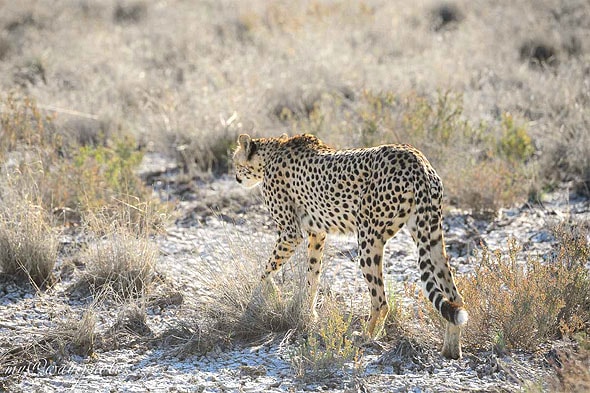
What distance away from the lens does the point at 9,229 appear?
674 centimetres

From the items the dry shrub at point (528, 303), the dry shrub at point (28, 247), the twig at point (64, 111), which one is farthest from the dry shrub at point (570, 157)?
the twig at point (64, 111)

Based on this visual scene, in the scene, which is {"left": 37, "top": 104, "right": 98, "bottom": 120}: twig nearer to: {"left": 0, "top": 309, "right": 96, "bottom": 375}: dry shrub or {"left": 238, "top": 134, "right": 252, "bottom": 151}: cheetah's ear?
{"left": 238, "top": 134, "right": 252, "bottom": 151}: cheetah's ear

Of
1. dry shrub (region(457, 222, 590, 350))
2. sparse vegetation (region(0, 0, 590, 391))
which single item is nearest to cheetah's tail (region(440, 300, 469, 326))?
sparse vegetation (region(0, 0, 590, 391))

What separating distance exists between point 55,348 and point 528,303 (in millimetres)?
3152

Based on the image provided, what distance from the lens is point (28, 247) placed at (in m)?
6.53

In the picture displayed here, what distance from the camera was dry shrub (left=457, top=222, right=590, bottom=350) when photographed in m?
5.16

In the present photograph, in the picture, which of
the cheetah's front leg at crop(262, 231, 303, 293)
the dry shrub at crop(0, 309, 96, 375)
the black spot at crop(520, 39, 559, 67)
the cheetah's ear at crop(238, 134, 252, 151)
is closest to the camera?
the dry shrub at crop(0, 309, 96, 375)

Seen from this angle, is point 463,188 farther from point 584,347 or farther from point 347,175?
point 584,347

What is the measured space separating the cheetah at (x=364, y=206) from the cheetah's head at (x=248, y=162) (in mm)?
17

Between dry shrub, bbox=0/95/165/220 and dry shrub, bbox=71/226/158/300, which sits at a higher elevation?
dry shrub, bbox=0/95/165/220

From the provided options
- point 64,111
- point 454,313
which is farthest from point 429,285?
point 64,111

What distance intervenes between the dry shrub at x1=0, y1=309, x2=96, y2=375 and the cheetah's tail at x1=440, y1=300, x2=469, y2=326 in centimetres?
241

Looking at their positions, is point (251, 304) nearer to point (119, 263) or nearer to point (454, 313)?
point (119, 263)

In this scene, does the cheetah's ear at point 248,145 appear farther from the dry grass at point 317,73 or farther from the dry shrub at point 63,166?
the dry grass at point 317,73
